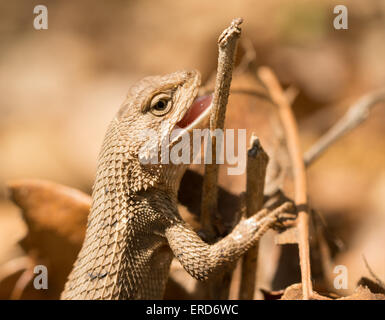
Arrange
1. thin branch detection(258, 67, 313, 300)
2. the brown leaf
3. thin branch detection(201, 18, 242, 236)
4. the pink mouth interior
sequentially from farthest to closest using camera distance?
the brown leaf, the pink mouth interior, thin branch detection(258, 67, 313, 300), thin branch detection(201, 18, 242, 236)

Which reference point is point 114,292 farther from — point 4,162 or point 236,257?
point 4,162

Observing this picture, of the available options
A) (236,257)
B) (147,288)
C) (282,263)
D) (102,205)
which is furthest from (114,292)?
(282,263)

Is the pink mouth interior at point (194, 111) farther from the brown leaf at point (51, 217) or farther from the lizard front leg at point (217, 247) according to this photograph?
the brown leaf at point (51, 217)

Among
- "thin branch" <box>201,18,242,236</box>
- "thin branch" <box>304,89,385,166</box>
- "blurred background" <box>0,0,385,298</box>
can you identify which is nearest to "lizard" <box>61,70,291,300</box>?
"thin branch" <box>201,18,242,236</box>

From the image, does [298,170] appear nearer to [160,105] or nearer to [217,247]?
[217,247]

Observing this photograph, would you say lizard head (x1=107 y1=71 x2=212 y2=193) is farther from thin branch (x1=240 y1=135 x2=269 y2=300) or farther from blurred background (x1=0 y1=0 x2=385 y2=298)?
blurred background (x1=0 y1=0 x2=385 y2=298)

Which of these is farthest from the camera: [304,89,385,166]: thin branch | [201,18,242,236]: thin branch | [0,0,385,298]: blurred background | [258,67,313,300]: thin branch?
[0,0,385,298]: blurred background

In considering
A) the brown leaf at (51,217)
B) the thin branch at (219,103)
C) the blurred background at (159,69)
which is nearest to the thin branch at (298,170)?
the thin branch at (219,103)
